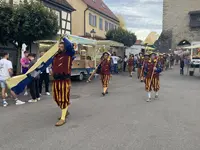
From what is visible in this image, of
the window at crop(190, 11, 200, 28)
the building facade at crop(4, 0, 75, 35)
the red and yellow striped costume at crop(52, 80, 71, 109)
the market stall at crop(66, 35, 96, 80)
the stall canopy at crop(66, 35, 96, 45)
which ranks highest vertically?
the window at crop(190, 11, 200, 28)

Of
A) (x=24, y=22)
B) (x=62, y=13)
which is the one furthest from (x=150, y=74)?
(x=62, y=13)

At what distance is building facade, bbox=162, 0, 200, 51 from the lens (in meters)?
44.3

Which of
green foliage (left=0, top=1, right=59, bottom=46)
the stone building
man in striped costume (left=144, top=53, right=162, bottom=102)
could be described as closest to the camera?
man in striped costume (left=144, top=53, right=162, bottom=102)

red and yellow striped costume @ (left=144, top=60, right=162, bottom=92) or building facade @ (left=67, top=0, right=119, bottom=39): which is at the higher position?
building facade @ (left=67, top=0, right=119, bottom=39)

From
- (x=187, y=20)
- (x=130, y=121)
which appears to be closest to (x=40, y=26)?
(x=130, y=121)

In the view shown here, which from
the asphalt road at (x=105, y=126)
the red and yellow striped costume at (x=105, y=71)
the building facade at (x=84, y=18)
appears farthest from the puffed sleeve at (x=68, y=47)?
the building facade at (x=84, y=18)

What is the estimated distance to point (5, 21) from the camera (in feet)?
49.0

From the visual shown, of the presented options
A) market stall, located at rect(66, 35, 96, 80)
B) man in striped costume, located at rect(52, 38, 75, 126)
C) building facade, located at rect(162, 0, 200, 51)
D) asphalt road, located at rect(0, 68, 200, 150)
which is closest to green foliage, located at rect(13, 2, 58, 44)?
market stall, located at rect(66, 35, 96, 80)

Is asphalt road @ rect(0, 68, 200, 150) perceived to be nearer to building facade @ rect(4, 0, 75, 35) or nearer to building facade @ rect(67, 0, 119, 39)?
building facade @ rect(4, 0, 75, 35)

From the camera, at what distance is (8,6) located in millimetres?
15219

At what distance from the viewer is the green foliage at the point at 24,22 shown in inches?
590

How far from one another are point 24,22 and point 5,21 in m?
0.96

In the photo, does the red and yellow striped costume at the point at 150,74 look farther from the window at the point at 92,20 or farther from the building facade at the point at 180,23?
the building facade at the point at 180,23

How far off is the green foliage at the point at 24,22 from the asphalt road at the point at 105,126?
646 centimetres
